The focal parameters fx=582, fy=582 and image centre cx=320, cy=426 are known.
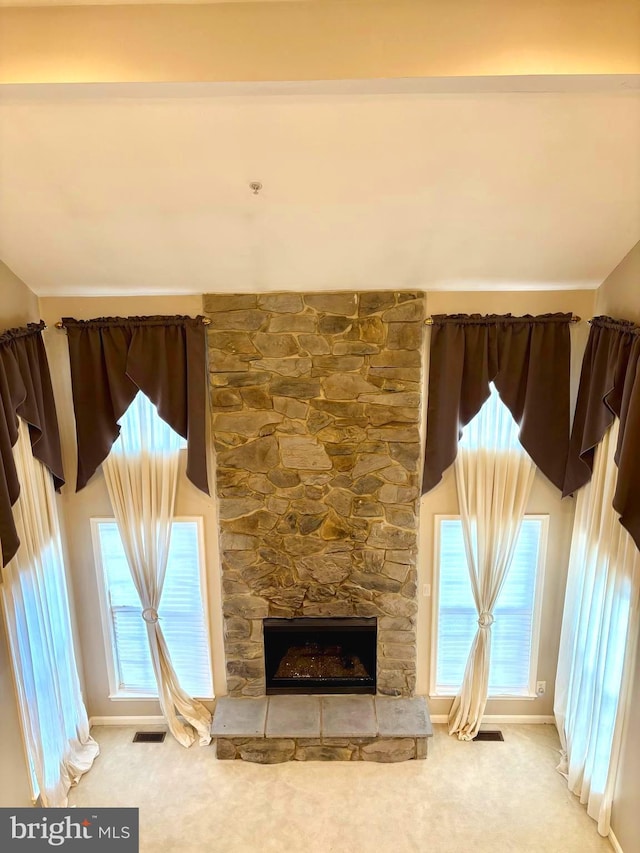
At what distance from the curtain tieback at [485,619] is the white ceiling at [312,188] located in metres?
2.42

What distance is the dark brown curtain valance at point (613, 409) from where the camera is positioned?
3.23 metres

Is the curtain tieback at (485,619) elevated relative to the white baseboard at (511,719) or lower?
elevated

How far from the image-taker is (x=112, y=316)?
4086mm

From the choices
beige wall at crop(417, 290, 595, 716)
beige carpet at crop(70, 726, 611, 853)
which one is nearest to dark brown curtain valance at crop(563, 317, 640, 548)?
beige wall at crop(417, 290, 595, 716)

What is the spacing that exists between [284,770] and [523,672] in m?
1.99

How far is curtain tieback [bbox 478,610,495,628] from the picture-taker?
14.5 ft

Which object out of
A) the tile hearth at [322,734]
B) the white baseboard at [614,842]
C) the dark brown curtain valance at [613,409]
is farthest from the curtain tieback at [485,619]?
the white baseboard at [614,842]

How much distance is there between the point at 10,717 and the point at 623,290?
454 cm

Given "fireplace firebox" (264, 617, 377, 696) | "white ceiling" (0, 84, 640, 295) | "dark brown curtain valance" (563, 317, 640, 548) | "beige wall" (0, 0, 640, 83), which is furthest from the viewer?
"fireplace firebox" (264, 617, 377, 696)

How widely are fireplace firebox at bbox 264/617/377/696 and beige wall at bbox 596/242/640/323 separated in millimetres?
2743

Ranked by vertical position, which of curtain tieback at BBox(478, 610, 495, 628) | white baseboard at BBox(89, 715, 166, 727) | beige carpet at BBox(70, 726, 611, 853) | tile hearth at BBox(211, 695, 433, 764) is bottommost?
beige carpet at BBox(70, 726, 611, 853)

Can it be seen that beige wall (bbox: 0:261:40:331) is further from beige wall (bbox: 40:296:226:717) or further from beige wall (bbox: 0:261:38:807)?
beige wall (bbox: 40:296:226:717)

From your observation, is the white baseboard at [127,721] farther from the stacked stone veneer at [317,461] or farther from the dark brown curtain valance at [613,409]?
the dark brown curtain valance at [613,409]

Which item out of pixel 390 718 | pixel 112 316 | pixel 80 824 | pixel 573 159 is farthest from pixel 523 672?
pixel 112 316
